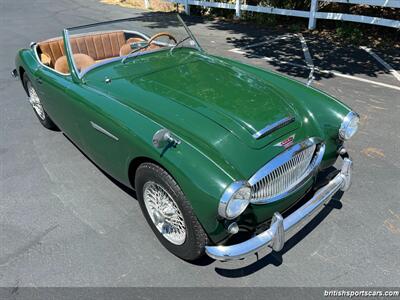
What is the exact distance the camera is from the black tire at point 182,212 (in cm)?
235

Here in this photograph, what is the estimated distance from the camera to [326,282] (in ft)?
8.20

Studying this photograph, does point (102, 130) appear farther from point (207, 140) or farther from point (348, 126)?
point (348, 126)

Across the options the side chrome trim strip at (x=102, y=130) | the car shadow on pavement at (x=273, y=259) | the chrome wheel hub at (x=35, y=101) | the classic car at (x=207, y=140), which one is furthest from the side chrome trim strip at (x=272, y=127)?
the chrome wheel hub at (x=35, y=101)

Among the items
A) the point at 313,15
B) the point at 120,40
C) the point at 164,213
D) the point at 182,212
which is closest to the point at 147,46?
the point at 120,40

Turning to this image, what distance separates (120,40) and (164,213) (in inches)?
115

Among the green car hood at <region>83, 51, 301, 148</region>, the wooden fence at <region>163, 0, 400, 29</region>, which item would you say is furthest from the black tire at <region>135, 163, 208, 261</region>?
the wooden fence at <region>163, 0, 400, 29</region>

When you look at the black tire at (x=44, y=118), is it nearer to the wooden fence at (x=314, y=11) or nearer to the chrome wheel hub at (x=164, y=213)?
the chrome wheel hub at (x=164, y=213)

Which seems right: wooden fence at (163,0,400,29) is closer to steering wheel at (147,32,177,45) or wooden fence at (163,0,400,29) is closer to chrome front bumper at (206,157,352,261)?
steering wheel at (147,32,177,45)

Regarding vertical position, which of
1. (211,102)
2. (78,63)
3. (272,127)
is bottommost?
(272,127)

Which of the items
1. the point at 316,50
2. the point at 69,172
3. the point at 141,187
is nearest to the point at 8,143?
the point at 69,172

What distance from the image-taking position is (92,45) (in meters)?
4.45

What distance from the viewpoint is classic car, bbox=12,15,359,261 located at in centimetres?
229

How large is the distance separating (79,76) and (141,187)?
1.40 metres

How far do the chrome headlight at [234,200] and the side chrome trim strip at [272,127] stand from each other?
489mm
